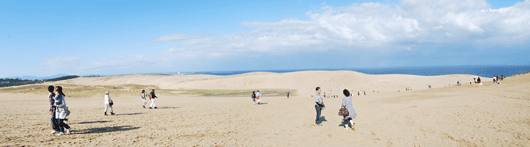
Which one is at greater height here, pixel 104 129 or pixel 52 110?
pixel 52 110

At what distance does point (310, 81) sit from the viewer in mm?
74250

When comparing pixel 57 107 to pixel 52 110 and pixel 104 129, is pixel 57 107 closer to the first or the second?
pixel 52 110

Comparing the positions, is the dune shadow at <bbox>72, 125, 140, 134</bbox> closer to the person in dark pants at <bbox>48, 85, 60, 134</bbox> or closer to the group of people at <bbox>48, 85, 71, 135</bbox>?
the person in dark pants at <bbox>48, 85, 60, 134</bbox>

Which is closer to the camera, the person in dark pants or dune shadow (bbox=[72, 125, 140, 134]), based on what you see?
the person in dark pants

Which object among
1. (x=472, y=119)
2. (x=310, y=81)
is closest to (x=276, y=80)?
(x=310, y=81)

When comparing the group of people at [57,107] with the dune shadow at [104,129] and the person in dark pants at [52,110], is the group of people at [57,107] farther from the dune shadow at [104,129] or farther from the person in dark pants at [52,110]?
the dune shadow at [104,129]

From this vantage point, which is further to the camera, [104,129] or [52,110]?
[104,129]

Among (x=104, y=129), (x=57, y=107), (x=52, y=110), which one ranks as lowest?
(x=104, y=129)

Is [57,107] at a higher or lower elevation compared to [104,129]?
higher

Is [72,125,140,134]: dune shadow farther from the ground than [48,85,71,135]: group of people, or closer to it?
closer to it

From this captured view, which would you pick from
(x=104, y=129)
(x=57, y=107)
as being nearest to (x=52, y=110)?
(x=57, y=107)

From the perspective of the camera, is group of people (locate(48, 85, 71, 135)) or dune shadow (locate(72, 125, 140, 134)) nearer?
group of people (locate(48, 85, 71, 135))

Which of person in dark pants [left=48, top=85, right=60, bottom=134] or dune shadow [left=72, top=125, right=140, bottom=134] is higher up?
person in dark pants [left=48, top=85, right=60, bottom=134]

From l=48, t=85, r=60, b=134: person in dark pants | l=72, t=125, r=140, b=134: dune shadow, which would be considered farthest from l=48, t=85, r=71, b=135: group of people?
l=72, t=125, r=140, b=134: dune shadow
